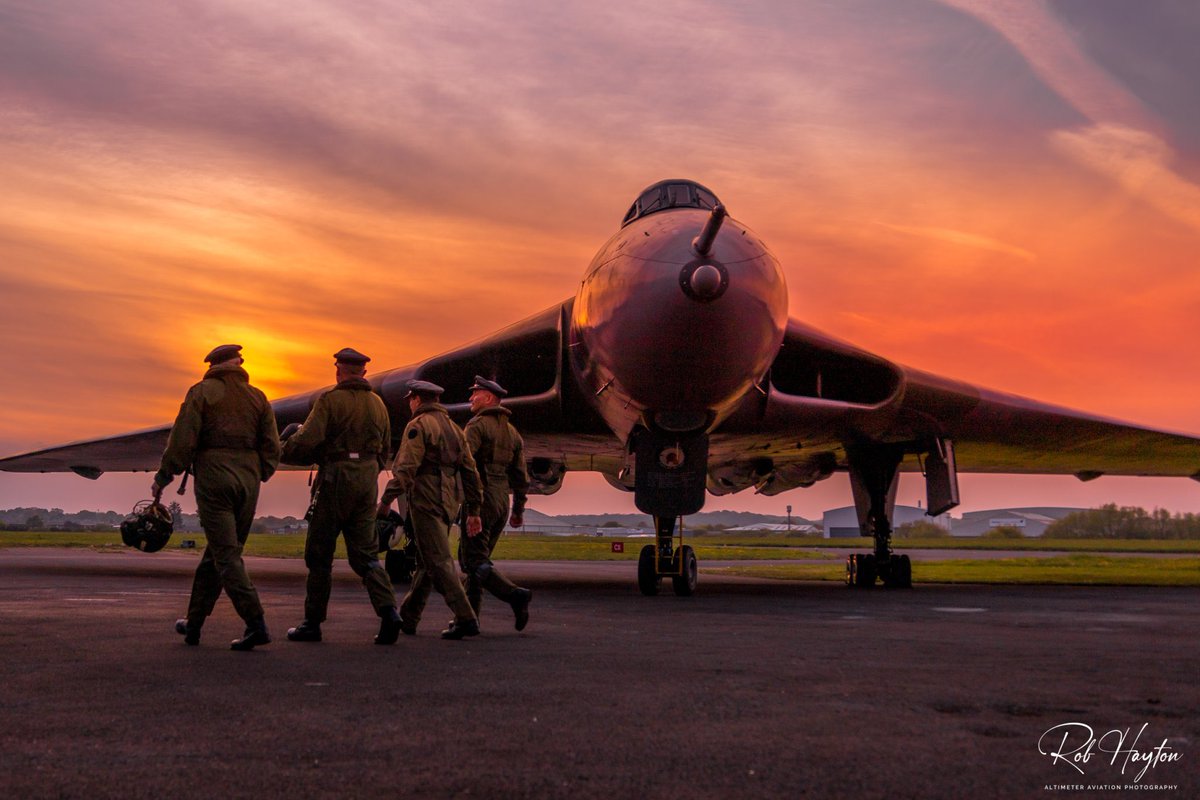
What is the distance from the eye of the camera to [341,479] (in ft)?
25.5

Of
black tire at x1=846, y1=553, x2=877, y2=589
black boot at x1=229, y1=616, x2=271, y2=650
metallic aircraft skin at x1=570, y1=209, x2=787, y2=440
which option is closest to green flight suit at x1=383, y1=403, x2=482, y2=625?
black boot at x1=229, y1=616, x2=271, y2=650

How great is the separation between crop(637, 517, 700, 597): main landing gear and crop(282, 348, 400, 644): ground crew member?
5.23 m

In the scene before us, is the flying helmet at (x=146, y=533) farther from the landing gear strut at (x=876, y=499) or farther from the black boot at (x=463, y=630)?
the landing gear strut at (x=876, y=499)

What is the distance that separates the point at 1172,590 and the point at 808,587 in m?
4.86

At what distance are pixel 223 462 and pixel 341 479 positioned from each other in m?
0.81

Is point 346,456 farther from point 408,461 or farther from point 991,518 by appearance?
point 991,518

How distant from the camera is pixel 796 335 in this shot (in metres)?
15.4

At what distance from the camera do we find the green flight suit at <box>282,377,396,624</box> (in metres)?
7.66

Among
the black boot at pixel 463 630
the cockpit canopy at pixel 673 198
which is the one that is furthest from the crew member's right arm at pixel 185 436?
the cockpit canopy at pixel 673 198

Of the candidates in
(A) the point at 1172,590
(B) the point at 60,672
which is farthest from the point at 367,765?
(A) the point at 1172,590

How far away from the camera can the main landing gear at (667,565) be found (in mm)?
12594

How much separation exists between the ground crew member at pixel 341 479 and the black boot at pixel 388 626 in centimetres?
20

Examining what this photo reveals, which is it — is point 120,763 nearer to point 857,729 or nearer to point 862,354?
point 857,729

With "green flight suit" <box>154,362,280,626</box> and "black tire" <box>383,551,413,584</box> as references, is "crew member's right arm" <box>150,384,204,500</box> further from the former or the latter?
"black tire" <box>383,551,413,584</box>
